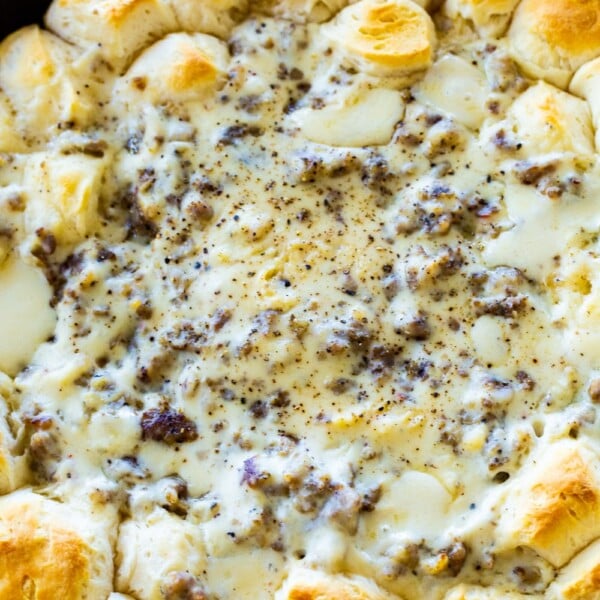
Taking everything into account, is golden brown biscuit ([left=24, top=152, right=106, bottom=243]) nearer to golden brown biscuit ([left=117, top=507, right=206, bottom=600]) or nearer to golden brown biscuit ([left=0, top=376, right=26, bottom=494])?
golden brown biscuit ([left=0, top=376, right=26, bottom=494])

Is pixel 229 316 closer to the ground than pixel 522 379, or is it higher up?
higher up

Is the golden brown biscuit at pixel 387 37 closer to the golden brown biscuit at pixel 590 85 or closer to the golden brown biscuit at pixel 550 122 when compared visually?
the golden brown biscuit at pixel 550 122

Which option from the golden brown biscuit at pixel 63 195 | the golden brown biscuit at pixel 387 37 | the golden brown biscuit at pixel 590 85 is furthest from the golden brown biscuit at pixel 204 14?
the golden brown biscuit at pixel 590 85

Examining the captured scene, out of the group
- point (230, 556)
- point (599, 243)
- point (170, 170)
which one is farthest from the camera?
point (170, 170)

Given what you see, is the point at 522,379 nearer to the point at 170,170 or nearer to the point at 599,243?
the point at 599,243

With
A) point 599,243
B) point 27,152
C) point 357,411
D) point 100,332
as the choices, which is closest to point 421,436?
point 357,411

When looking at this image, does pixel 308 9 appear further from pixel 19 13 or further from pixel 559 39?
pixel 19 13

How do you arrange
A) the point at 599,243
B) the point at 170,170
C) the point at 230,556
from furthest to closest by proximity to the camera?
1. the point at 170,170
2. the point at 599,243
3. the point at 230,556

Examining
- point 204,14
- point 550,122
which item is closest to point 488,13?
point 550,122
